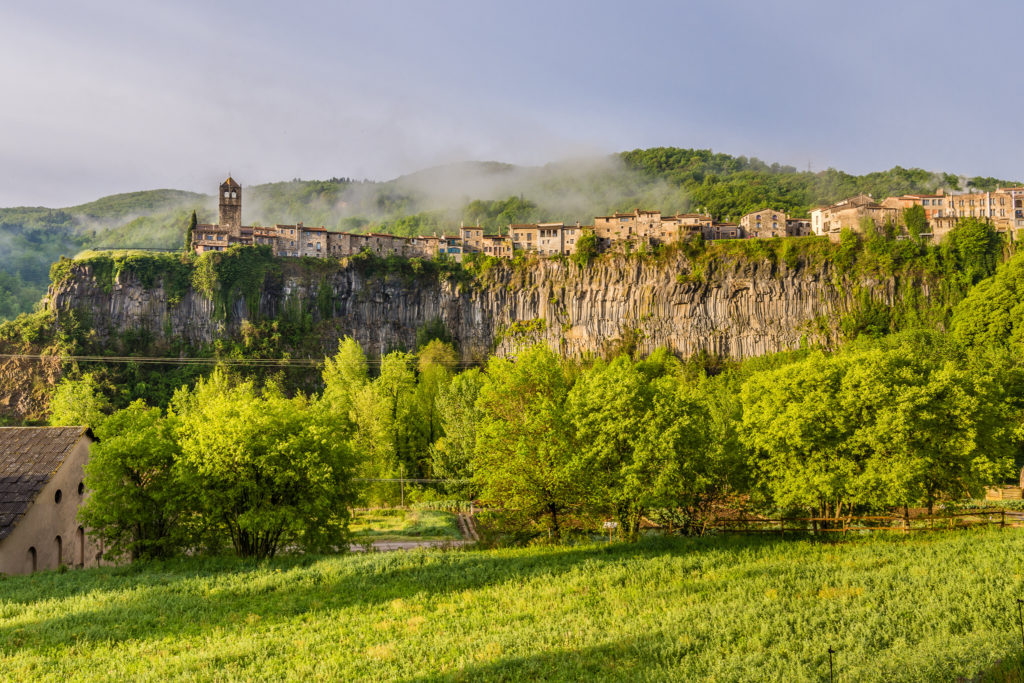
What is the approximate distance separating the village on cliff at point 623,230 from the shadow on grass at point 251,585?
97.4 meters

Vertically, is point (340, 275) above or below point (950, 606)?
above

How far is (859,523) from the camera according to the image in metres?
34.1

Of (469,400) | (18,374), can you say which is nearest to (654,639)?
(469,400)

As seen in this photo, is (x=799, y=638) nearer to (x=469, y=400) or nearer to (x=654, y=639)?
(x=654, y=639)

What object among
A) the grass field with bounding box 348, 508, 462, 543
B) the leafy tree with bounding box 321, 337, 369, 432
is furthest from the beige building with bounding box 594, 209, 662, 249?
the grass field with bounding box 348, 508, 462, 543

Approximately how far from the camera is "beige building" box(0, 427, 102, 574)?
25250mm

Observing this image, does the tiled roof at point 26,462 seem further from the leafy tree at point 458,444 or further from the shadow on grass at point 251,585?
the leafy tree at point 458,444

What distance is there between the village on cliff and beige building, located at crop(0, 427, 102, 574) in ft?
299

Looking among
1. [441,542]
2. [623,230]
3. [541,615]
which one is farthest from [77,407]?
[623,230]

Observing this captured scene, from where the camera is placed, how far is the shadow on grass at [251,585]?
17.7 metres

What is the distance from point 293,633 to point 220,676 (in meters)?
3.51

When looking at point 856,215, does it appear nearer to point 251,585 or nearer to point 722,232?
point 722,232

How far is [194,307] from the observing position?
348ft

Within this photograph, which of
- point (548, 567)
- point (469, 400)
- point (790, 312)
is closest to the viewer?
point (548, 567)
